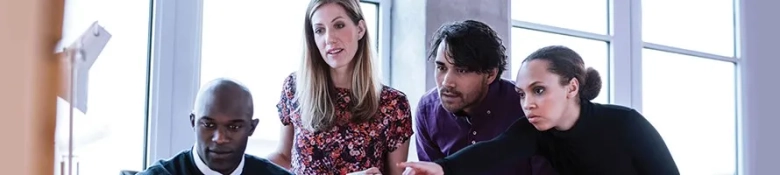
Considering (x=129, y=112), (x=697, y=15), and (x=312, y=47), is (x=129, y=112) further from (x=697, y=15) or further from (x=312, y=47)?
(x=697, y=15)

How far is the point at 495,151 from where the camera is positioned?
2.07 m

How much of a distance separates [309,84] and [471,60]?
41 centimetres

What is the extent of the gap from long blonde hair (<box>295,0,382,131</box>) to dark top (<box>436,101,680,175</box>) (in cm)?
27

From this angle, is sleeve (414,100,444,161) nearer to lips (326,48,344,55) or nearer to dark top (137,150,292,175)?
lips (326,48,344,55)

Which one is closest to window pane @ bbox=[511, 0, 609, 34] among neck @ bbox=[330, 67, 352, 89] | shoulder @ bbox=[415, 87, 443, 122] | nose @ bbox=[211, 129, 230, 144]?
shoulder @ bbox=[415, 87, 443, 122]

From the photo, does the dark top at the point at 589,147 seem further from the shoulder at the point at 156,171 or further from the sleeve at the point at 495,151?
the shoulder at the point at 156,171

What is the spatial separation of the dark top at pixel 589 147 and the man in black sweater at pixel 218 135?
1.65 feet

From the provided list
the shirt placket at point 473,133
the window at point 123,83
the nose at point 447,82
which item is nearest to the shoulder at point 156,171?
the window at point 123,83

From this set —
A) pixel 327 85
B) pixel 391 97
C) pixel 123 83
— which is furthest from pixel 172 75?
pixel 391 97

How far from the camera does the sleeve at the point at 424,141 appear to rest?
229 centimetres

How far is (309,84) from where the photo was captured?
2.13 m

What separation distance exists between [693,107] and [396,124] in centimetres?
287

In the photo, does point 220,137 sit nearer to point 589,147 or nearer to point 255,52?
point 589,147

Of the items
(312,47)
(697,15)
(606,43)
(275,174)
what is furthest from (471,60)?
(697,15)
